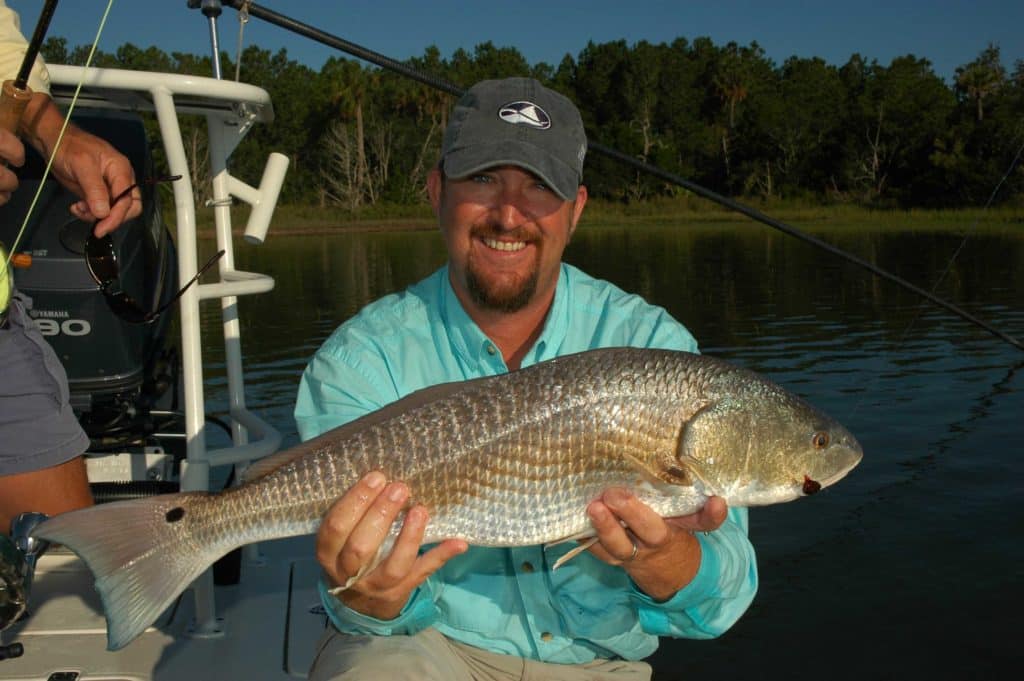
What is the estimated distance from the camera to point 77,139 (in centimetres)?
371

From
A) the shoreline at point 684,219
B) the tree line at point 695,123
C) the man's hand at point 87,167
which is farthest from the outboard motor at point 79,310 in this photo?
the tree line at point 695,123

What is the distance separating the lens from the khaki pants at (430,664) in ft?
9.48

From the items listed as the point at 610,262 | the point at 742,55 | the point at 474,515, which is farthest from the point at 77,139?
the point at 742,55

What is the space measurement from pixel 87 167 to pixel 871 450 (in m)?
8.54

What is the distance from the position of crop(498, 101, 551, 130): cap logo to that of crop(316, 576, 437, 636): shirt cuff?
1685mm

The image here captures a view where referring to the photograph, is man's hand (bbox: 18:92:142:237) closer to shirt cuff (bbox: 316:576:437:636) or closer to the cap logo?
the cap logo

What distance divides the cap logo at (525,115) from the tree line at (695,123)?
2104 inches

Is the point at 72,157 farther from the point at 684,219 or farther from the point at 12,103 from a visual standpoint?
the point at 684,219

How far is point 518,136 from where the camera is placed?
342 cm

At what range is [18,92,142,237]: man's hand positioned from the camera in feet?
11.8

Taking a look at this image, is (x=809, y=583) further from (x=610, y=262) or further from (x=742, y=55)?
(x=742, y=55)

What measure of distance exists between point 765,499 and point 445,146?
1732 millimetres

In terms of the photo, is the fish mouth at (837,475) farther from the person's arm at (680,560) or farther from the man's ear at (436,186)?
the man's ear at (436,186)

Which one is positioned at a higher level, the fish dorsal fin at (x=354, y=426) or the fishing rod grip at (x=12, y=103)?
the fishing rod grip at (x=12, y=103)
